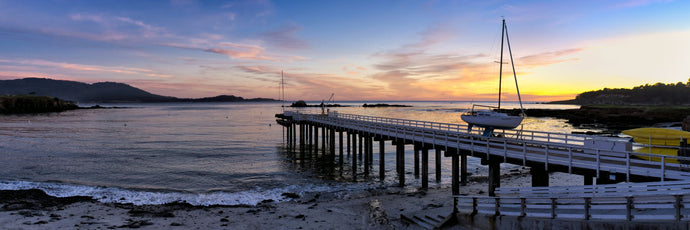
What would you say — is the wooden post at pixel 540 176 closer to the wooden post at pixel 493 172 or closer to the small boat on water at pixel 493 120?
the wooden post at pixel 493 172

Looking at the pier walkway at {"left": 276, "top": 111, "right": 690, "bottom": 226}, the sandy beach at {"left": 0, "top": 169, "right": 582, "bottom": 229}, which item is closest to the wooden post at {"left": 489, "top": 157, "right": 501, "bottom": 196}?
the pier walkway at {"left": 276, "top": 111, "right": 690, "bottom": 226}

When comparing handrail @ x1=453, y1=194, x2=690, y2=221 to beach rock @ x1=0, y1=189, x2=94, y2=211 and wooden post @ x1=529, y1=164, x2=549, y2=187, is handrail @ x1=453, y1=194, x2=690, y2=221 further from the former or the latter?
beach rock @ x1=0, y1=189, x2=94, y2=211

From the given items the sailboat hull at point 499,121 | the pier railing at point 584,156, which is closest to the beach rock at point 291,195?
the pier railing at point 584,156

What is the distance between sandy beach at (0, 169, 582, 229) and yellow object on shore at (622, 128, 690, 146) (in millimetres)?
7337

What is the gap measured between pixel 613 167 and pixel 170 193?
2235cm

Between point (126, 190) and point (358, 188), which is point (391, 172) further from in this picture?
point (126, 190)

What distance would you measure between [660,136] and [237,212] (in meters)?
17.9

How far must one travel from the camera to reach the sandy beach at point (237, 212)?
1591cm

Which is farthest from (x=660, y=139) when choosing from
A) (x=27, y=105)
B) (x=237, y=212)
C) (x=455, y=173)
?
(x=27, y=105)

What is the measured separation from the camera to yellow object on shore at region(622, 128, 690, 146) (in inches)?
495

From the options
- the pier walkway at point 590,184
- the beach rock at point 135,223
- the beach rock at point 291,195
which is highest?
the pier walkway at point 590,184

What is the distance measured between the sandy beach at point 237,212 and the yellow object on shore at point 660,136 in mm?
7337

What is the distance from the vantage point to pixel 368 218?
16891mm

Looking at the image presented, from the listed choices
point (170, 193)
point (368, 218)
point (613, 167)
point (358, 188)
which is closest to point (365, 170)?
point (358, 188)
